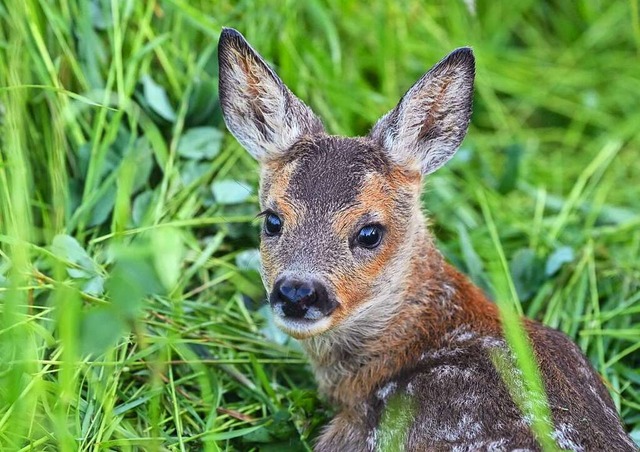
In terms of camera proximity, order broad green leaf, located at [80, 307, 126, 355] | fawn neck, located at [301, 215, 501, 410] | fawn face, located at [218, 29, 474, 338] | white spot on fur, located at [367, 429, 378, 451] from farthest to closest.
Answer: fawn neck, located at [301, 215, 501, 410] < white spot on fur, located at [367, 429, 378, 451] < fawn face, located at [218, 29, 474, 338] < broad green leaf, located at [80, 307, 126, 355]

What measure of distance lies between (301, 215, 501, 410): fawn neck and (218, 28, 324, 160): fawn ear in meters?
0.81

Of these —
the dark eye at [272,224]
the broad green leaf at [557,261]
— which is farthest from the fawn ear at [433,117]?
the broad green leaf at [557,261]

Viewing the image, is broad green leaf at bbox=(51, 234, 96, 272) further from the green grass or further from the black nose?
the black nose

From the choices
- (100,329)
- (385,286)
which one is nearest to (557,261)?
Result: (385,286)

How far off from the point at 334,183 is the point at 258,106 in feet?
2.72

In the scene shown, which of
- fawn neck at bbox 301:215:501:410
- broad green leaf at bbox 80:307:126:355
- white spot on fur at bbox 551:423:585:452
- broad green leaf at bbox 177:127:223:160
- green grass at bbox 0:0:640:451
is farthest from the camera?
broad green leaf at bbox 177:127:223:160

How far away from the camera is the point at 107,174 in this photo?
596cm

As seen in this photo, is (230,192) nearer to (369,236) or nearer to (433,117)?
(433,117)

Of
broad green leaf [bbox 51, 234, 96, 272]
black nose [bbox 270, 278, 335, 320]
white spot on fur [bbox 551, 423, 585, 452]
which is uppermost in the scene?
black nose [bbox 270, 278, 335, 320]

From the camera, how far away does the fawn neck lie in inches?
198

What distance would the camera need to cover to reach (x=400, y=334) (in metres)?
5.07

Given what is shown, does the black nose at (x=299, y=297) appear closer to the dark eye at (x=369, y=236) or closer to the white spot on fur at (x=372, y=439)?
the dark eye at (x=369, y=236)

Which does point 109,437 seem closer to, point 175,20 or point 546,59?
point 175,20

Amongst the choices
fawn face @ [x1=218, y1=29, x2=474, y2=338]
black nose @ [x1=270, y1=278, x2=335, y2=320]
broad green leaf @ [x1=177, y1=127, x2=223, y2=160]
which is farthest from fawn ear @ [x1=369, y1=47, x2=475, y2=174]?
broad green leaf @ [x1=177, y1=127, x2=223, y2=160]
